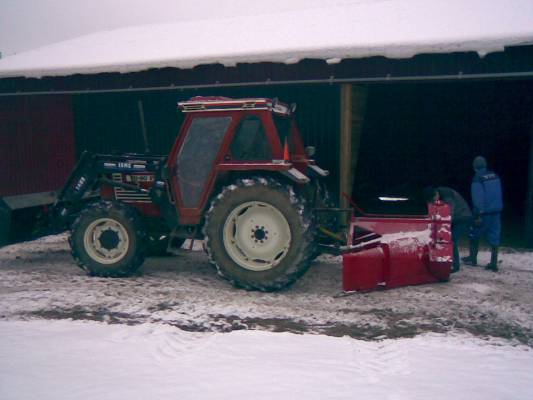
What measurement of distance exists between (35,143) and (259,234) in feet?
19.9

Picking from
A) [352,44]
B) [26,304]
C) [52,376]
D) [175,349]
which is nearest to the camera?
[52,376]

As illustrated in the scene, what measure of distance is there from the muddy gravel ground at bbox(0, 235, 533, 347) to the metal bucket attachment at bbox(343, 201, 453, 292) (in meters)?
0.19

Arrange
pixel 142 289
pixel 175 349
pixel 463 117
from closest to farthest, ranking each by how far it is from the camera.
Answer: pixel 175 349 < pixel 142 289 < pixel 463 117

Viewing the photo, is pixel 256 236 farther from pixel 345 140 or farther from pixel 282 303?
pixel 345 140

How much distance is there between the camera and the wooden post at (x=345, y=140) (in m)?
7.82

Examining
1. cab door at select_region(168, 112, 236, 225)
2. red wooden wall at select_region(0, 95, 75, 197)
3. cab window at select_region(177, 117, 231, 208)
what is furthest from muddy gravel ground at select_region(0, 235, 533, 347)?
red wooden wall at select_region(0, 95, 75, 197)

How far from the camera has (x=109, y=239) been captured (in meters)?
5.50

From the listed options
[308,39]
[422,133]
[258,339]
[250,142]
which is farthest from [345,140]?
[258,339]

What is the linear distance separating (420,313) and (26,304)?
3782 millimetres

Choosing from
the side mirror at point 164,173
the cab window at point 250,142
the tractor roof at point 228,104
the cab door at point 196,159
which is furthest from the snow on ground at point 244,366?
the tractor roof at point 228,104

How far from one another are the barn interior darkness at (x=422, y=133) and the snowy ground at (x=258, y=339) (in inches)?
106

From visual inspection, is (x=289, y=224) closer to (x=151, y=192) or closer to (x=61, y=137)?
(x=151, y=192)

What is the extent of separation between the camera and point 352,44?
21.7 feet

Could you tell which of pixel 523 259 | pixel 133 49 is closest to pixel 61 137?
pixel 133 49
